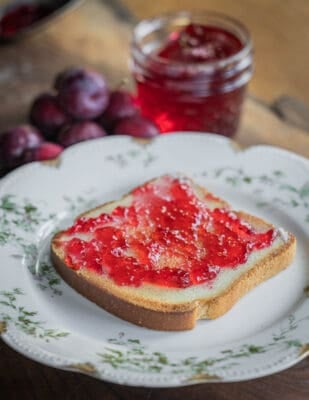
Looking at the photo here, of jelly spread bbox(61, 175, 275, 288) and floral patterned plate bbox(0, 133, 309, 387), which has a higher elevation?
jelly spread bbox(61, 175, 275, 288)

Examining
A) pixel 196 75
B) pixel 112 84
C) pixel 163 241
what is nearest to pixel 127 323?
pixel 163 241

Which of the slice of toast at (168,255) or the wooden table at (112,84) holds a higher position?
the slice of toast at (168,255)

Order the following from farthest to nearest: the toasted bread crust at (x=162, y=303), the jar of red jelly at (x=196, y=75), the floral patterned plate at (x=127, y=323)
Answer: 1. the jar of red jelly at (x=196, y=75)
2. the toasted bread crust at (x=162, y=303)
3. the floral patterned plate at (x=127, y=323)

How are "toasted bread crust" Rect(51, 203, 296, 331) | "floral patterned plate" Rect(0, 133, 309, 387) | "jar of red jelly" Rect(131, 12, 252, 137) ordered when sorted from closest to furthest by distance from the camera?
"floral patterned plate" Rect(0, 133, 309, 387), "toasted bread crust" Rect(51, 203, 296, 331), "jar of red jelly" Rect(131, 12, 252, 137)

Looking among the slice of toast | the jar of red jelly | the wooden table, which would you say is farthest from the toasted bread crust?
the jar of red jelly

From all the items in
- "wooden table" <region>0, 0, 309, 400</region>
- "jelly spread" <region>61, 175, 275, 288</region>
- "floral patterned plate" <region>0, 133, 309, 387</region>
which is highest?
"jelly spread" <region>61, 175, 275, 288</region>

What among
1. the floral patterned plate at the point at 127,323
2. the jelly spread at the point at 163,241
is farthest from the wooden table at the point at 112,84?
the jelly spread at the point at 163,241

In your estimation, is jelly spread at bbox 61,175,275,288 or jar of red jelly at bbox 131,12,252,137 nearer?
jelly spread at bbox 61,175,275,288

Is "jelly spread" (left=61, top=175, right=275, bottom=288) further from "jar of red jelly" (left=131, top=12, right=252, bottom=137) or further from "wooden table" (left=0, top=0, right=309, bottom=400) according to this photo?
"jar of red jelly" (left=131, top=12, right=252, bottom=137)

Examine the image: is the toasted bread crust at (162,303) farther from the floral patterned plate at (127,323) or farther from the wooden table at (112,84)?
the wooden table at (112,84)
